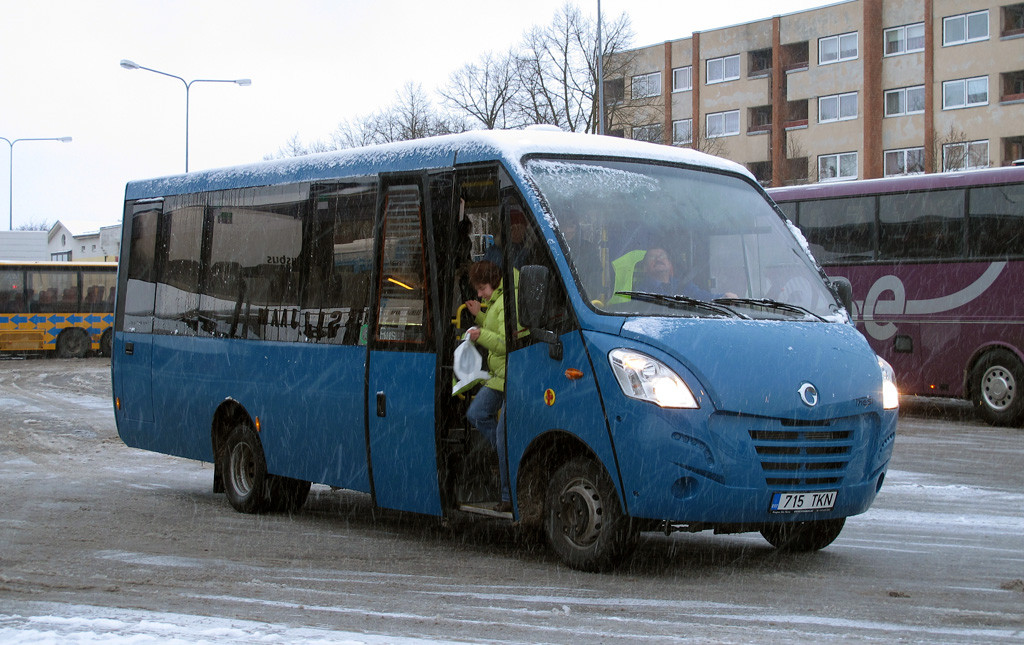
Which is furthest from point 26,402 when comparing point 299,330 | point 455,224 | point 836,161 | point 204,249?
point 836,161

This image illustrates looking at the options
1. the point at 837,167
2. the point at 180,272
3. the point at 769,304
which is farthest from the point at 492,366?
the point at 837,167

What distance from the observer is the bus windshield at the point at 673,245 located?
25.0 ft

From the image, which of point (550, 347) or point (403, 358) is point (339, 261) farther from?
point (550, 347)

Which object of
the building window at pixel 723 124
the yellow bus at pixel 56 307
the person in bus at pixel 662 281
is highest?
the building window at pixel 723 124

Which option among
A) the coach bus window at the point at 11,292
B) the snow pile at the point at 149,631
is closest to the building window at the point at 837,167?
the coach bus window at the point at 11,292

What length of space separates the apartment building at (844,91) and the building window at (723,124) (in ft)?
0.25

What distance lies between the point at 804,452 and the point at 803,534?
1.26m

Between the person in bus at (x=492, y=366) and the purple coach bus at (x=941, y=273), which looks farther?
the purple coach bus at (x=941, y=273)

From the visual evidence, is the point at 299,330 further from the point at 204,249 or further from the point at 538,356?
the point at 538,356

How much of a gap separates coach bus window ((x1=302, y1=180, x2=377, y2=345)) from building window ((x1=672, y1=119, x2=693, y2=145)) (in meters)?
60.1

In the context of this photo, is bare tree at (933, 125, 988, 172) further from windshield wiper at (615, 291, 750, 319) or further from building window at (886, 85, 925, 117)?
windshield wiper at (615, 291, 750, 319)

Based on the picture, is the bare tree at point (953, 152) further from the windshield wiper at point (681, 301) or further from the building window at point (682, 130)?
the windshield wiper at point (681, 301)

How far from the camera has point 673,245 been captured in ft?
26.1

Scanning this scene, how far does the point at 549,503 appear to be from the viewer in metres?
7.66
